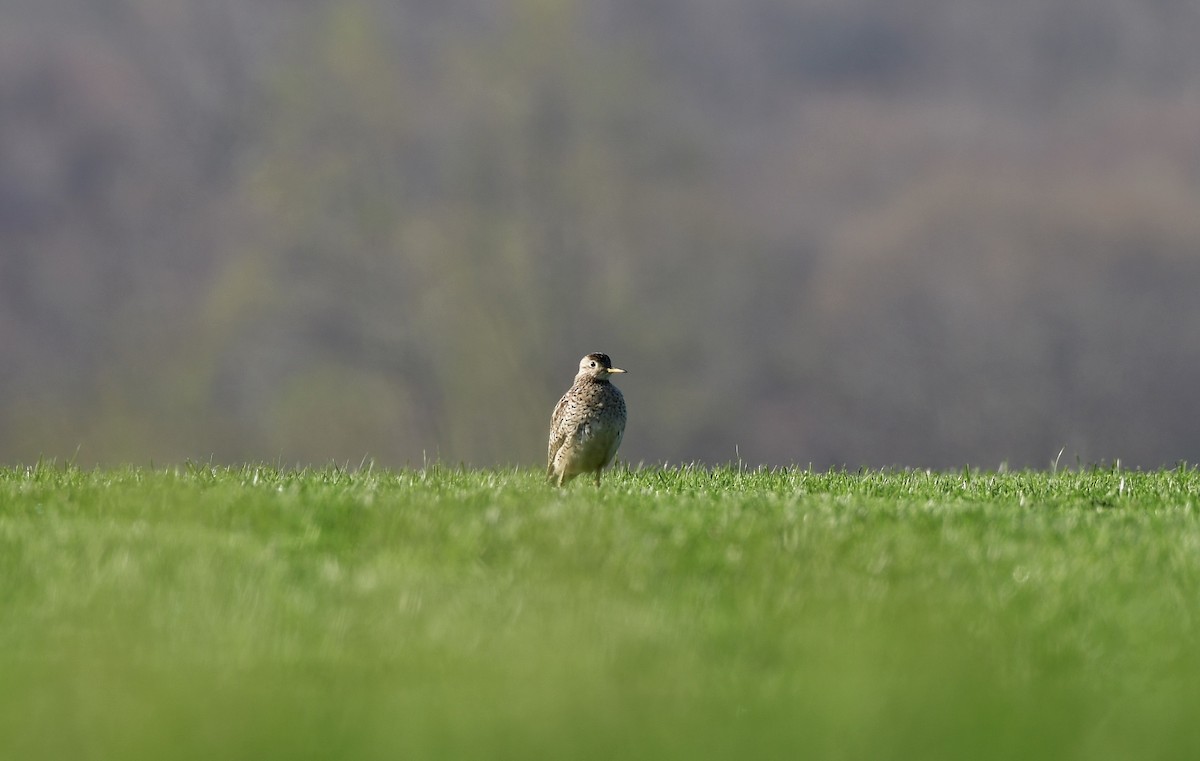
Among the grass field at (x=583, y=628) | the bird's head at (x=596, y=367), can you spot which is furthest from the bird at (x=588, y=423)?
the grass field at (x=583, y=628)

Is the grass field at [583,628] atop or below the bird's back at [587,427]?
below

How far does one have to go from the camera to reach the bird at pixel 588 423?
14.8 metres

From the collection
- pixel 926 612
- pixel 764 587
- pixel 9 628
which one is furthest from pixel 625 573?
pixel 9 628

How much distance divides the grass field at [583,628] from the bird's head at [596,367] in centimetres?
312

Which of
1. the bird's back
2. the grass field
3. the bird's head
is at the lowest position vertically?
the grass field

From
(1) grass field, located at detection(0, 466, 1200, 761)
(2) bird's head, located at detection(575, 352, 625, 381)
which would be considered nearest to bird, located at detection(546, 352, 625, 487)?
(2) bird's head, located at detection(575, 352, 625, 381)

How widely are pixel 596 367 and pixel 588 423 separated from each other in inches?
40.9

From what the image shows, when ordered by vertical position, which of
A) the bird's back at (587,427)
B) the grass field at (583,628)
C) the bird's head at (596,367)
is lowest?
the grass field at (583,628)

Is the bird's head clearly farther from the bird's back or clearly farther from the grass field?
the grass field

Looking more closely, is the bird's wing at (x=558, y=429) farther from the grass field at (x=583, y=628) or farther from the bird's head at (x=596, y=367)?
the grass field at (x=583, y=628)

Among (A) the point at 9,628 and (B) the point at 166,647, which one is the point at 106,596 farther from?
(B) the point at 166,647

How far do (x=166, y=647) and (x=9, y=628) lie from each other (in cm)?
134

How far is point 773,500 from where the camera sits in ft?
43.3

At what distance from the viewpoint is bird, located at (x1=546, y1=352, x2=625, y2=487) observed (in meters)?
14.8
